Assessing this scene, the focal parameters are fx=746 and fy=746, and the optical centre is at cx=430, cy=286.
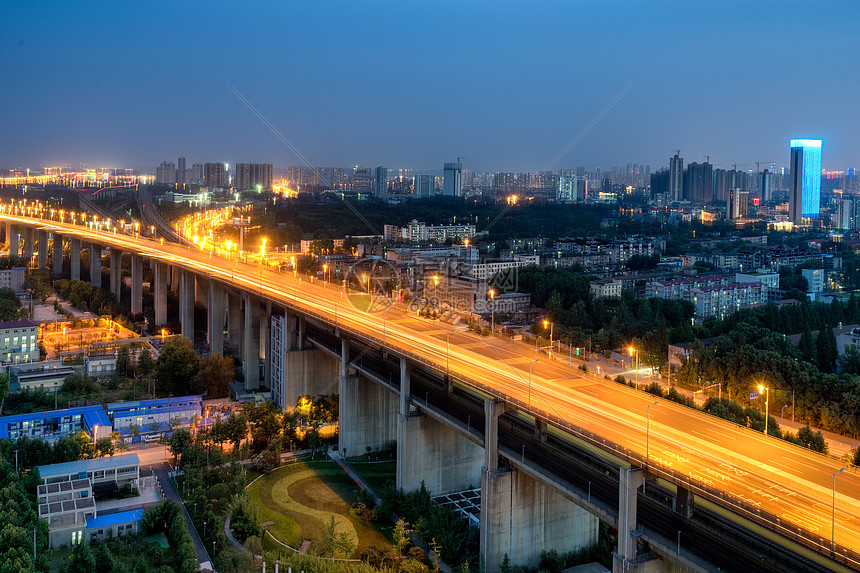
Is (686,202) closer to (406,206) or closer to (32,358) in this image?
(406,206)

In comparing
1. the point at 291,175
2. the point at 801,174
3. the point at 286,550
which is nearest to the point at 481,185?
the point at 291,175

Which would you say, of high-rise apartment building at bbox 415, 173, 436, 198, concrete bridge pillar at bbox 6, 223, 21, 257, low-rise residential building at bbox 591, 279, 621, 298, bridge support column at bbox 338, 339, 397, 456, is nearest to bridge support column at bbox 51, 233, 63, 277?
A: concrete bridge pillar at bbox 6, 223, 21, 257

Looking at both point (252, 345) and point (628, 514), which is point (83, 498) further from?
point (252, 345)

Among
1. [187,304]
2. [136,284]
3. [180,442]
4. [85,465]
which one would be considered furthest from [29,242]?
[85,465]

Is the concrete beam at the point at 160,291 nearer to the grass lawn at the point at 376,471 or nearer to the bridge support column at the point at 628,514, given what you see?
the grass lawn at the point at 376,471

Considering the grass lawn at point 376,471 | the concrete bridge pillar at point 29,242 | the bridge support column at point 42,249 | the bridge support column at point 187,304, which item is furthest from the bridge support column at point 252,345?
the concrete bridge pillar at point 29,242

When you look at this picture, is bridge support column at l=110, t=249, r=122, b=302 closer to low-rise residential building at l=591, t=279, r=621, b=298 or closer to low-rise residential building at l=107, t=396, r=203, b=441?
low-rise residential building at l=107, t=396, r=203, b=441
